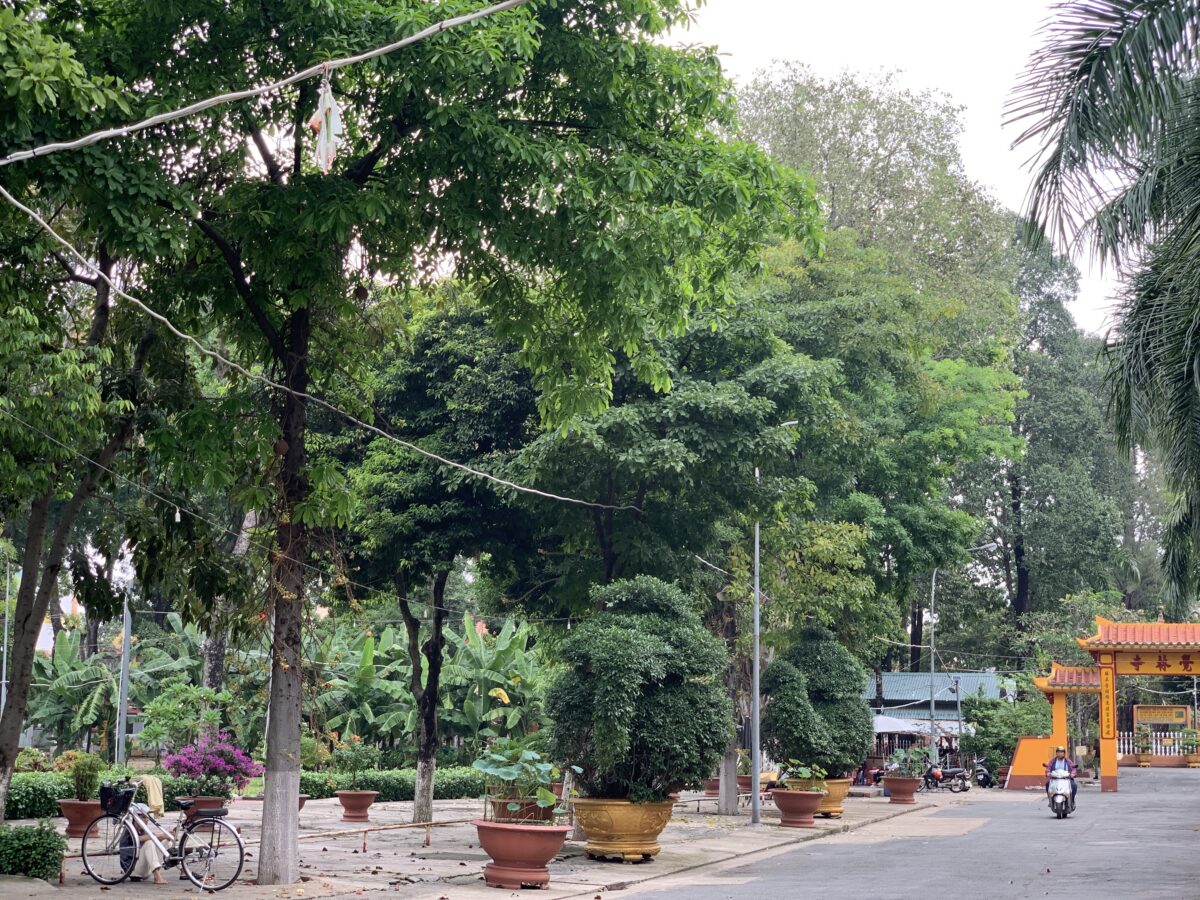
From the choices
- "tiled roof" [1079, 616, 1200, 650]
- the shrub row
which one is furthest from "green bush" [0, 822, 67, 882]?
"tiled roof" [1079, 616, 1200, 650]

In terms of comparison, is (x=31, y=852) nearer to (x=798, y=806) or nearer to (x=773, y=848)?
(x=773, y=848)

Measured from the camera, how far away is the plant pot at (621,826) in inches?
725

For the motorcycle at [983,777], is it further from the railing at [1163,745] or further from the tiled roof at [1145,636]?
the railing at [1163,745]

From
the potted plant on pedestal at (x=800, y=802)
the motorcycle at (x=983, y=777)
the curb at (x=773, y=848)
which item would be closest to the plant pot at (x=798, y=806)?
the potted plant on pedestal at (x=800, y=802)

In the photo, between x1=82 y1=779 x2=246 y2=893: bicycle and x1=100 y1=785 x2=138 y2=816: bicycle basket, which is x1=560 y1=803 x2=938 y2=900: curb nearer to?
x1=82 y1=779 x2=246 y2=893: bicycle

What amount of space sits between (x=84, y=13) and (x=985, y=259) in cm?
3109

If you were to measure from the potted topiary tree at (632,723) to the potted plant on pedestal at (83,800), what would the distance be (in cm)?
701

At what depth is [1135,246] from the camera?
12.9 metres

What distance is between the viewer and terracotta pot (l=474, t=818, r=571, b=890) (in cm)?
1538

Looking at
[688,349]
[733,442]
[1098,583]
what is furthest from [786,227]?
[1098,583]

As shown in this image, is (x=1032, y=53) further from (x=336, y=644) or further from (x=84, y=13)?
(x=336, y=644)

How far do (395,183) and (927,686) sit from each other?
4834 centimetres

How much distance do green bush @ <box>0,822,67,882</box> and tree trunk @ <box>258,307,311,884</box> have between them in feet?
7.38

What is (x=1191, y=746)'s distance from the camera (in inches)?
1961
